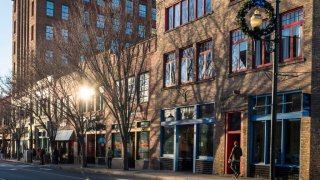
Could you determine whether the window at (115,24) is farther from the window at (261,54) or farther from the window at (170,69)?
the window at (261,54)

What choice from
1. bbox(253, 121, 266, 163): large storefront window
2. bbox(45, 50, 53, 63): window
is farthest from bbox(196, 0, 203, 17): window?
bbox(45, 50, 53, 63): window

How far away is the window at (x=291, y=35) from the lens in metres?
20.9

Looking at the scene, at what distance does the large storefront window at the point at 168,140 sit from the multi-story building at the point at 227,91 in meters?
0.06

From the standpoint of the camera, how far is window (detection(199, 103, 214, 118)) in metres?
26.5

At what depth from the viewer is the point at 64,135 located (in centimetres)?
4603

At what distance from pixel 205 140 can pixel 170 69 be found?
564 cm

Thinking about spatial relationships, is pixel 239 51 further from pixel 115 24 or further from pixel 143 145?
pixel 143 145

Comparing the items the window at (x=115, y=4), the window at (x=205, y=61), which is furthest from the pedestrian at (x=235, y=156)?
the window at (x=115, y=4)

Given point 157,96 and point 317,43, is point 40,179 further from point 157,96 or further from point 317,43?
point 317,43

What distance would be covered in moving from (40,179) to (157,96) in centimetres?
1058

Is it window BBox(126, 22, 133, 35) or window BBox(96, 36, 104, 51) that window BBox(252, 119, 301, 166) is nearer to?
window BBox(126, 22, 133, 35)

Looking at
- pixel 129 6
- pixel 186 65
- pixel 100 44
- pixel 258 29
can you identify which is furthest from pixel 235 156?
pixel 129 6

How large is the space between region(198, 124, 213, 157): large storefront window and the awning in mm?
20038

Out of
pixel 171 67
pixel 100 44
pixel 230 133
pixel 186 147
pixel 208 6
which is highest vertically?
pixel 208 6
